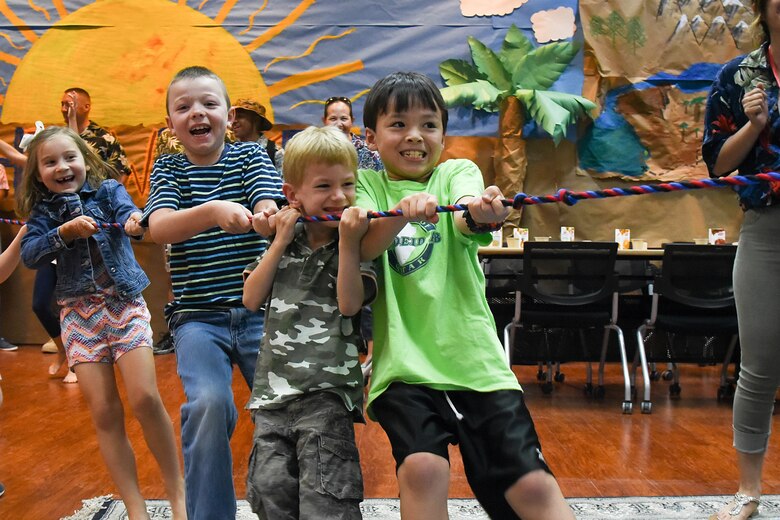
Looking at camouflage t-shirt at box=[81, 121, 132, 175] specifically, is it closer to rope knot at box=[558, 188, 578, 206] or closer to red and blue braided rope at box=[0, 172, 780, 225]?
red and blue braided rope at box=[0, 172, 780, 225]

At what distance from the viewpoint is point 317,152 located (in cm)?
155

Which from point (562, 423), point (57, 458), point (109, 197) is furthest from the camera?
point (562, 423)

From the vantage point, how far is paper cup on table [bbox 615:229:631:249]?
5445 millimetres

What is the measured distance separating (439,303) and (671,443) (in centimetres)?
215

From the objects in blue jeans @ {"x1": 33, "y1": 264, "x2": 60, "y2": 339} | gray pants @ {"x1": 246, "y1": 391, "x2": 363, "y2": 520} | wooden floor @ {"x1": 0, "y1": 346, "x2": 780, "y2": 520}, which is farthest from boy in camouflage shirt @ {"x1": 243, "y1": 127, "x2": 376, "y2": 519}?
blue jeans @ {"x1": 33, "y1": 264, "x2": 60, "y2": 339}

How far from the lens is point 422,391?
1.47 m

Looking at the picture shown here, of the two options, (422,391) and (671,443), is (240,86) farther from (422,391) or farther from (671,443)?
(422,391)

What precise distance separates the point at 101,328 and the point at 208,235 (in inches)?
19.7

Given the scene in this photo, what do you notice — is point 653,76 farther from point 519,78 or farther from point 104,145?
point 104,145

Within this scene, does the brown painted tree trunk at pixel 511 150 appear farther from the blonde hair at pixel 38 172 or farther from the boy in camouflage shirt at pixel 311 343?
the boy in camouflage shirt at pixel 311 343

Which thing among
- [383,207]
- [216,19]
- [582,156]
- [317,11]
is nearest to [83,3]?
[216,19]

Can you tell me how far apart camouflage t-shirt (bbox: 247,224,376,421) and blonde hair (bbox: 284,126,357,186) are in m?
0.18

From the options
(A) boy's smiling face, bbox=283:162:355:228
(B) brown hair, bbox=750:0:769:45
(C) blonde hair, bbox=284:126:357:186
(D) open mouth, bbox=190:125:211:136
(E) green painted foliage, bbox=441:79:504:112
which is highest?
(E) green painted foliage, bbox=441:79:504:112

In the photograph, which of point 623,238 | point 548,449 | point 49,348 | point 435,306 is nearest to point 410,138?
point 435,306
